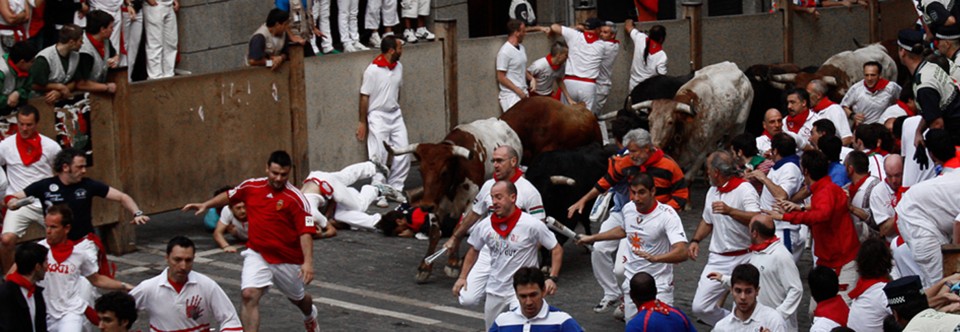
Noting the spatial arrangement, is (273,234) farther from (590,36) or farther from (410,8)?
(410,8)

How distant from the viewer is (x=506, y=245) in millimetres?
11945

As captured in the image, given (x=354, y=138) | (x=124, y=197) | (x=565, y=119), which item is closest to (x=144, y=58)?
(x=354, y=138)

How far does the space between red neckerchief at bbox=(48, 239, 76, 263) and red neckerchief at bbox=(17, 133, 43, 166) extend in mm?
3003

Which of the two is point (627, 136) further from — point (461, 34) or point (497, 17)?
point (497, 17)

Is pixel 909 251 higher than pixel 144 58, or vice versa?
pixel 144 58

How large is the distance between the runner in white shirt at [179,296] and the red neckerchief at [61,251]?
1065mm

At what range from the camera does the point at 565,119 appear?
18062 millimetres

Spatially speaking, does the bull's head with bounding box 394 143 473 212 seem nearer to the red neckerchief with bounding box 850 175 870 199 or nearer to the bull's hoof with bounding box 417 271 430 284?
the bull's hoof with bounding box 417 271 430 284

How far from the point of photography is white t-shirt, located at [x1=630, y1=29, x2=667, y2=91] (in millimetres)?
21641

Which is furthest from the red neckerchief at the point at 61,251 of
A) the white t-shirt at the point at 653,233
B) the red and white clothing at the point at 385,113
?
the red and white clothing at the point at 385,113

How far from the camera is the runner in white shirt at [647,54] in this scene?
21609mm

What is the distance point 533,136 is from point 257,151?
3.15m

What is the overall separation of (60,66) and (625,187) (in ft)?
18.7

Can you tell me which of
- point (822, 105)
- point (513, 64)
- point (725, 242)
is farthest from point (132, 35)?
point (725, 242)
